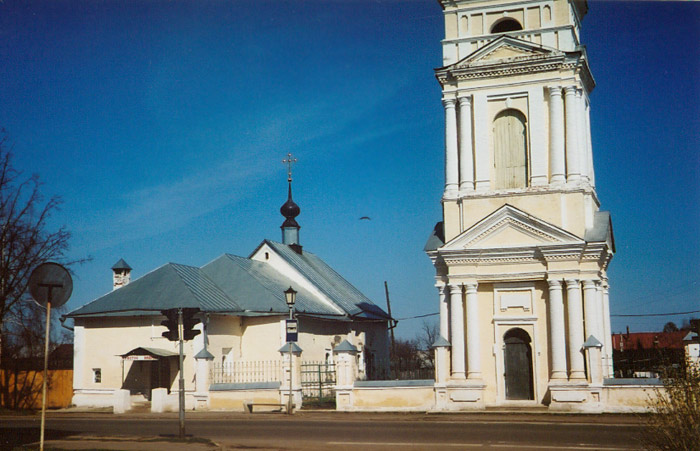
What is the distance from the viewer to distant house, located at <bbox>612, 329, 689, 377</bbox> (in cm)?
1755

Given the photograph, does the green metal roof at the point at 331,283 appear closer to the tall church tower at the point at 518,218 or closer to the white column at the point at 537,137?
the tall church tower at the point at 518,218

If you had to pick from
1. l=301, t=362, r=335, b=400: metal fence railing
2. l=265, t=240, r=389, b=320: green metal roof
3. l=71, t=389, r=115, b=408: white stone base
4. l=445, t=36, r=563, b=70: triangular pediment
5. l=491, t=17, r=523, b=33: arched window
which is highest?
l=491, t=17, r=523, b=33: arched window

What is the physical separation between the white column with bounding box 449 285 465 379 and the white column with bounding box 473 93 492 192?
11.8ft

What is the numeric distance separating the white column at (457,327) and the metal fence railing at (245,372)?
680 cm

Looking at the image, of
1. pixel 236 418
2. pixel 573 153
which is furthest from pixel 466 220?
pixel 236 418

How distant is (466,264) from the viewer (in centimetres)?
2608

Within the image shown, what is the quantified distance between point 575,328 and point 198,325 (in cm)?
1444

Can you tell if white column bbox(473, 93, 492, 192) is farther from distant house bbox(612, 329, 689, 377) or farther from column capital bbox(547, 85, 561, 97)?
distant house bbox(612, 329, 689, 377)

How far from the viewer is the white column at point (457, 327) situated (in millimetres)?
25844

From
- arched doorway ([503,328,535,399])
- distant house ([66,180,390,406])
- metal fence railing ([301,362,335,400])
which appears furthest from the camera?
distant house ([66,180,390,406])

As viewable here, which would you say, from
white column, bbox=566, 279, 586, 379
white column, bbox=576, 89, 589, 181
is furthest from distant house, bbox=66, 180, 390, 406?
white column, bbox=576, 89, 589, 181

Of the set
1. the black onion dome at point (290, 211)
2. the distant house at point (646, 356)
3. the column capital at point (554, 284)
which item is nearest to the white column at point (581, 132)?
the column capital at point (554, 284)

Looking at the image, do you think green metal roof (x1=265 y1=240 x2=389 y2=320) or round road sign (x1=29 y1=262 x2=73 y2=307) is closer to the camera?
round road sign (x1=29 y1=262 x2=73 y2=307)

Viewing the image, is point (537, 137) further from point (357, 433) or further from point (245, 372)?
point (245, 372)
